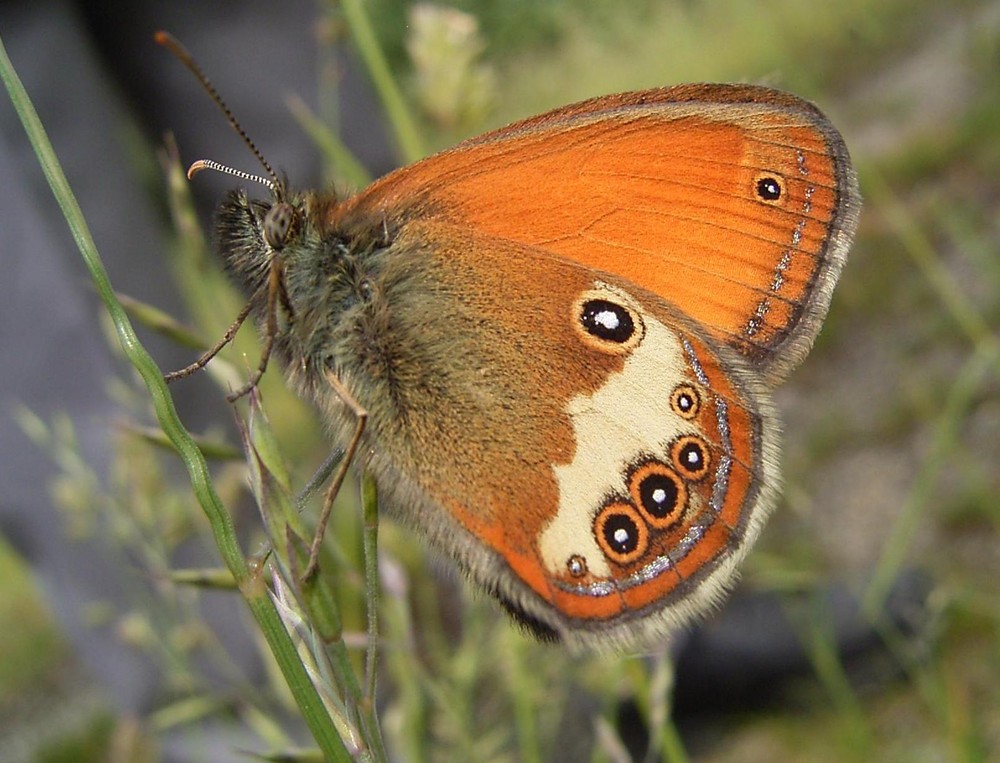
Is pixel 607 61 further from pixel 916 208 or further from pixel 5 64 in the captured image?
pixel 5 64

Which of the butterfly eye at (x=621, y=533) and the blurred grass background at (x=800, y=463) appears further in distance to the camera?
the blurred grass background at (x=800, y=463)

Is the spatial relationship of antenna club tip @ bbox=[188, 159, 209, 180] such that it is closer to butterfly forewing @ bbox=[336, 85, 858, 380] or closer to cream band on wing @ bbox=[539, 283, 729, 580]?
butterfly forewing @ bbox=[336, 85, 858, 380]

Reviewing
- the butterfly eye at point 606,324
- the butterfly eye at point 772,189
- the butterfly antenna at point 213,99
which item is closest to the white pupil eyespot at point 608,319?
the butterfly eye at point 606,324

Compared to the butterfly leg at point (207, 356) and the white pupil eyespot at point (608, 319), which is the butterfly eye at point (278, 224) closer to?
the butterfly leg at point (207, 356)

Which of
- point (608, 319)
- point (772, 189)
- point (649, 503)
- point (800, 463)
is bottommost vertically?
point (800, 463)

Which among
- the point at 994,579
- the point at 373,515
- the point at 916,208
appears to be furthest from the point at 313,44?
the point at 373,515

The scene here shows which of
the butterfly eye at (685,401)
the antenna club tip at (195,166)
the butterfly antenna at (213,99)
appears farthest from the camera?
the butterfly eye at (685,401)

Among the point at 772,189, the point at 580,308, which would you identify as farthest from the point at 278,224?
the point at 772,189

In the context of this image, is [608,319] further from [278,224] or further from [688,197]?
[278,224]
